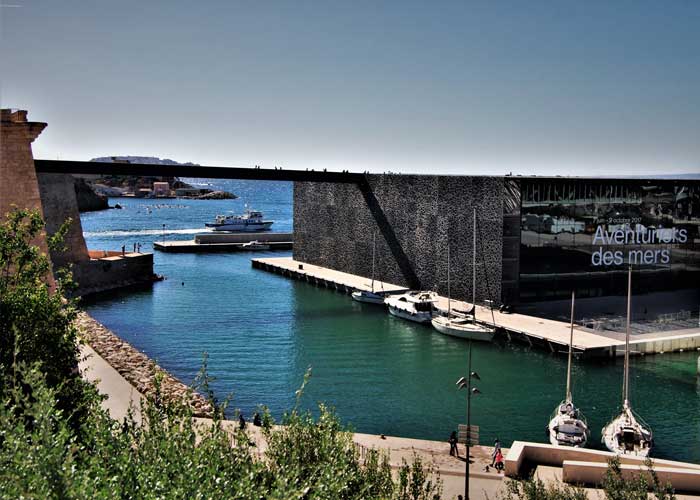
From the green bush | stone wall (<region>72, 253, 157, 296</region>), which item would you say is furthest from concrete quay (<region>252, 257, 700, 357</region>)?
the green bush

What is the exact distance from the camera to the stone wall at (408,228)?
42375 mm

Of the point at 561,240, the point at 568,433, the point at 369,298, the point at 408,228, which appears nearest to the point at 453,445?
the point at 568,433

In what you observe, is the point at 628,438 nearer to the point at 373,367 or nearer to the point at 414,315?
the point at 373,367

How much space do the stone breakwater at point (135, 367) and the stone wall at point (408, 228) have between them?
20.0m

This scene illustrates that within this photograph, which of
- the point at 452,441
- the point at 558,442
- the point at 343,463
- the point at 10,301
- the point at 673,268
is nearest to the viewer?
the point at 343,463

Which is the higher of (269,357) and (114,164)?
(114,164)

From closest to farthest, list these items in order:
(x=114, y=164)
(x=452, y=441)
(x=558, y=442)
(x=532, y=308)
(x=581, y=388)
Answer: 1. (x=452, y=441)
2. (x=558, y=442)
3. (x=581, y=388)
4. (x=532, y=308)
5. (x=114, y=164)

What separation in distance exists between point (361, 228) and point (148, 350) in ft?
74.6

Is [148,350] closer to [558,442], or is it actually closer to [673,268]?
[558,442]

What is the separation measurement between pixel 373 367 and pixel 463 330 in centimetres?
688

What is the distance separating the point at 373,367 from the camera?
3275cm

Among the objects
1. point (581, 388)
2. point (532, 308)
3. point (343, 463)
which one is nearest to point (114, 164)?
point (532, 308)

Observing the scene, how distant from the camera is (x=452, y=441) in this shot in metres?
20.9

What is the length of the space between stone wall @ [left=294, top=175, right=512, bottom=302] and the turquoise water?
4296 millimetres
